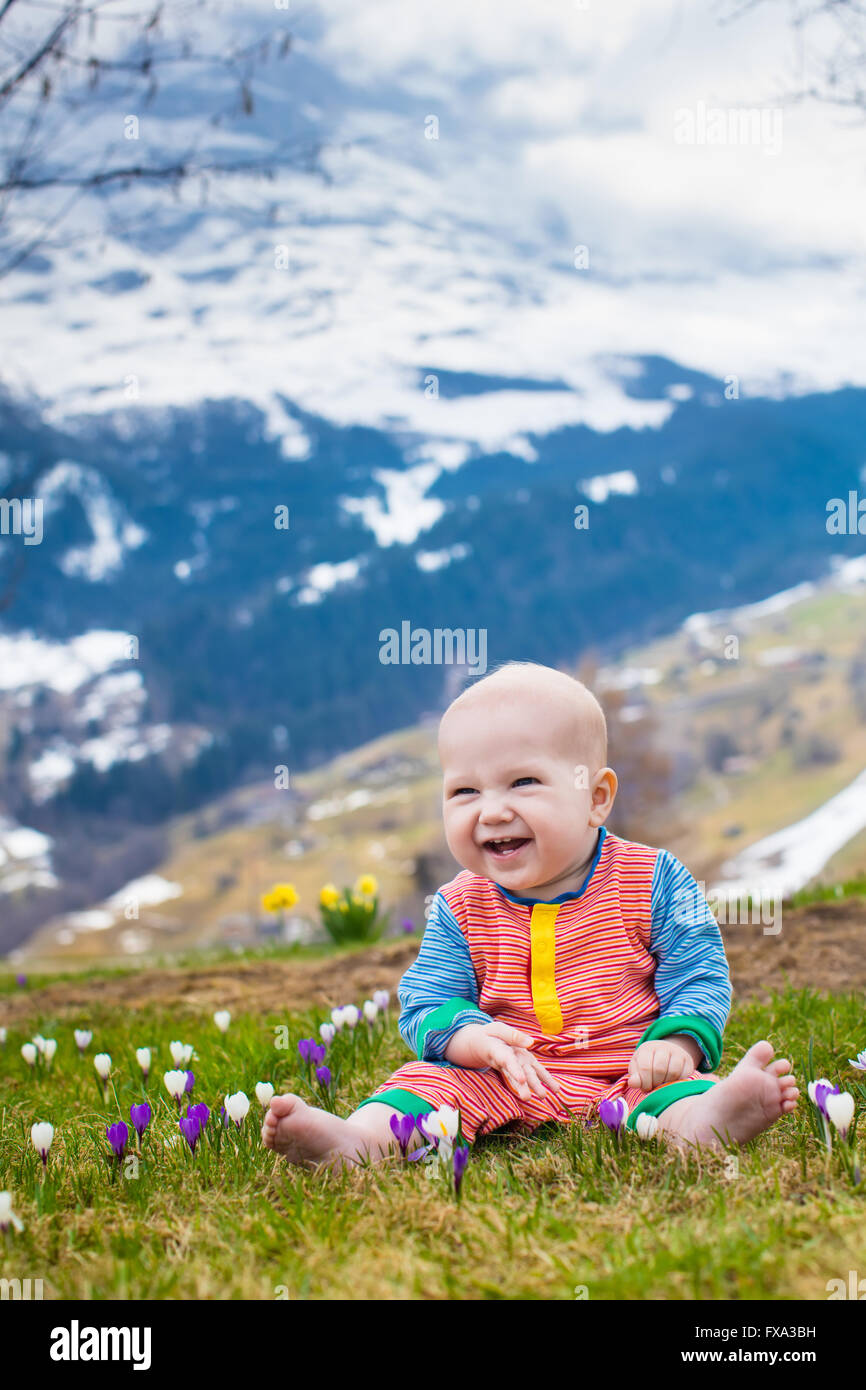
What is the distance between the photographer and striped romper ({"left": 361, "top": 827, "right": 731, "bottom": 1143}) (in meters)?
3.19

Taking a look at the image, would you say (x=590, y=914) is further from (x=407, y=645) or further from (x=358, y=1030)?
(x=407, y=645)

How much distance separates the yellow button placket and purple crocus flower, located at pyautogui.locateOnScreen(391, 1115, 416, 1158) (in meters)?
0.68

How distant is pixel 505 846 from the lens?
3.36 metres

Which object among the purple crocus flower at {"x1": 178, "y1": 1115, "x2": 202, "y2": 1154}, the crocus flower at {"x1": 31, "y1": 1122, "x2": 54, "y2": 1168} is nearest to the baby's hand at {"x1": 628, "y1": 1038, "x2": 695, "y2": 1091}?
the purple crocus flower at {"x1": 178, "y1": 1115, "x2": 202, "y2": 1154}

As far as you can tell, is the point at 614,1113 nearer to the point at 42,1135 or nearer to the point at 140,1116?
the point at 140,1116

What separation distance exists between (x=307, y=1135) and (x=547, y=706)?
1369 millimetres

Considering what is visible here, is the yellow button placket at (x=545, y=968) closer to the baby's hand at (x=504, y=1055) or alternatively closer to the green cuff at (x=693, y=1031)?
the baby's hand at (x=504, y=1055)

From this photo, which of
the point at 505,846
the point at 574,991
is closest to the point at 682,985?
the point at 574,991

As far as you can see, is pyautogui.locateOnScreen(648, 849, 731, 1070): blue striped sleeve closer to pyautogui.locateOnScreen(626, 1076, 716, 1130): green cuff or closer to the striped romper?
the striped romper

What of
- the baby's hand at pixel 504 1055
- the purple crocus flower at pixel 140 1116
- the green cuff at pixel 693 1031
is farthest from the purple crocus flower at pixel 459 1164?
the purple crocus flower at pixel 140 1116

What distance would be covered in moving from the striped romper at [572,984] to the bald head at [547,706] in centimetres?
42

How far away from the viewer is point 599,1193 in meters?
2.53

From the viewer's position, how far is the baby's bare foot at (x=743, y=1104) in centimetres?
266
